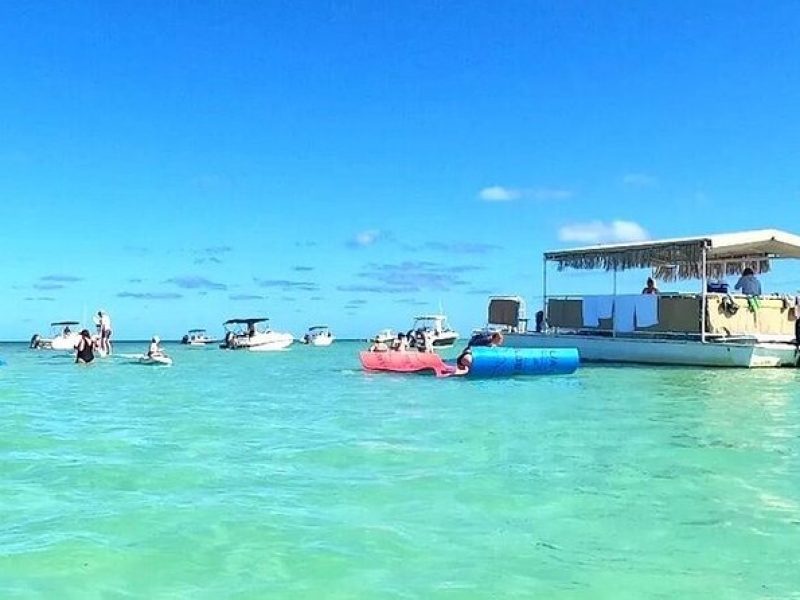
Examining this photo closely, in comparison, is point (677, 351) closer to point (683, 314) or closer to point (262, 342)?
point (683, 314)

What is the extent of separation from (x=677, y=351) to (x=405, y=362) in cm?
756

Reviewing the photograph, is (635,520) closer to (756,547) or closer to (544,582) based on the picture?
(756,547)

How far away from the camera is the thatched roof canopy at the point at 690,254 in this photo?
78.4ft

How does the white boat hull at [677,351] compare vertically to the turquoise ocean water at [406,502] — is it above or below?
above

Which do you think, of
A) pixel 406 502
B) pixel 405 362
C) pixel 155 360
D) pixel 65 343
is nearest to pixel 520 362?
pixel 405 362

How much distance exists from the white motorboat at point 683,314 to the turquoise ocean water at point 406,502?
9184 millimetres

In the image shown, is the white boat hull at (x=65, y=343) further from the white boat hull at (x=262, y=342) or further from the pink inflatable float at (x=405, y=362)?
the pink inflatable float at (x=405, y=362)

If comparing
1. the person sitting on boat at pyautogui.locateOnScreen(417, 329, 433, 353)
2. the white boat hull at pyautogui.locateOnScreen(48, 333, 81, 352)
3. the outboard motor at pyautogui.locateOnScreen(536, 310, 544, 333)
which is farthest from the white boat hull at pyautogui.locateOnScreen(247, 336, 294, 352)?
the outboard motor at pyautogui.locateOnScreen(536, 310, 544, 333)

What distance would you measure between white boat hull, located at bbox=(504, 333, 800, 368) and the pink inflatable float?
620 centimetres

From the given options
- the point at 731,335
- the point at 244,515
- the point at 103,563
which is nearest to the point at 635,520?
the point at 244,515

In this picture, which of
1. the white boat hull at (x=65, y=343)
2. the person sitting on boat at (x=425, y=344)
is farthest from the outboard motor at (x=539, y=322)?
the white boat hull at (x=65, y=343)

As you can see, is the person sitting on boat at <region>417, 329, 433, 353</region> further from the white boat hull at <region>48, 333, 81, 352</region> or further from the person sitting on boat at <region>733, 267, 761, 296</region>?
the white boat hull at <region>48, 333, 81, 352</region>

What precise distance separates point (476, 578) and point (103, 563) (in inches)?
91.3

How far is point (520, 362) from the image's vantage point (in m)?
20.0
